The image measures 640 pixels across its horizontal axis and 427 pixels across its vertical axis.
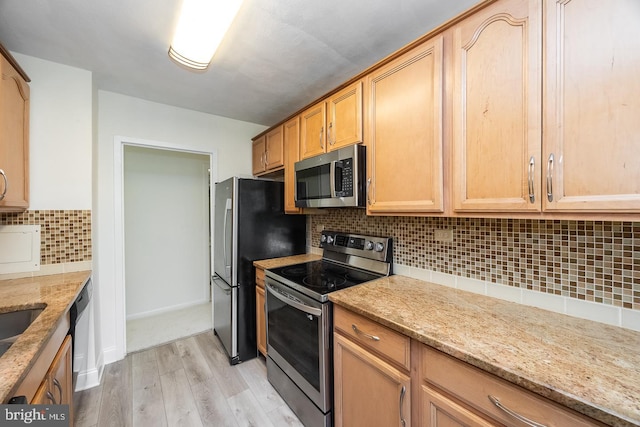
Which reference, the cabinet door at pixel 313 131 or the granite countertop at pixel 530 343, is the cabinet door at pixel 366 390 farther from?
the cabinet door at pixel 313 131

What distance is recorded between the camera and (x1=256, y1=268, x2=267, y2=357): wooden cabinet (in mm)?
2191

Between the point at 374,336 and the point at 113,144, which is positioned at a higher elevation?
the point at 113,144

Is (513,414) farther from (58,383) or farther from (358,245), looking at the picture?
(58,383)

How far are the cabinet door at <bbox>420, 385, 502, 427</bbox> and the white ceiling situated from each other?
1.78 meters

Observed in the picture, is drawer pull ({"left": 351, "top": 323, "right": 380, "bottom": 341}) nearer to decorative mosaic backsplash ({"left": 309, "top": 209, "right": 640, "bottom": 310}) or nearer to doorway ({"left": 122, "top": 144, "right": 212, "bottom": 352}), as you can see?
decorative mosaic backsplash ({"left": 309, "top": 209, "right": 640, "bottom": 310})

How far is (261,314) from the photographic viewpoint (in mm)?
2223

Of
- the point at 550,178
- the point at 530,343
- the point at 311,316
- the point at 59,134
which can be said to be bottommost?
the point at 311,316

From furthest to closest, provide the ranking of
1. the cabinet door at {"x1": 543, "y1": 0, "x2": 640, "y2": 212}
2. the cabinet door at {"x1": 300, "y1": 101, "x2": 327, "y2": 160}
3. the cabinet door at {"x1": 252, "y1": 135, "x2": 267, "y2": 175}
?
the cabinet door at {"x1": 252, "y1": 135, "x2": 267, "y2": 175} → the cabinet door at {"x1": 300, "y1": 101, "x2": 327, "y2": 160} → the cabinet door at {"x1": 543, "y1": 0, "x2": 640, "y2": 212}

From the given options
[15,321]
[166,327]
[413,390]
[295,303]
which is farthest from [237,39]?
[166,327]

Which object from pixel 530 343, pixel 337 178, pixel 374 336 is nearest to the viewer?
pixel 530 343

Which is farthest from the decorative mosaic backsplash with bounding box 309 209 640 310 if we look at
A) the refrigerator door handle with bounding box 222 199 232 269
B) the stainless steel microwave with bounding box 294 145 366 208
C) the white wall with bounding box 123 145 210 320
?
the white wall with bounding box 123 145 210 320

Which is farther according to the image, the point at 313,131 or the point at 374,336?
the point at 313,131

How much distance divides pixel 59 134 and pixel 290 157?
1.67m

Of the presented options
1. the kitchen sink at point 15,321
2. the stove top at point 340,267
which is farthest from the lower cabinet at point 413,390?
the kitchen sink at point 15,321
